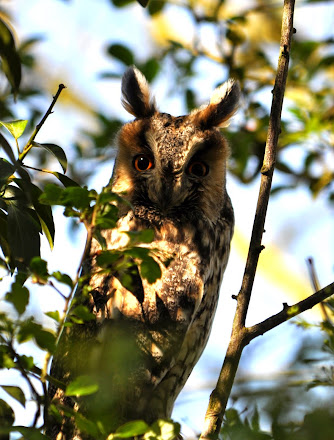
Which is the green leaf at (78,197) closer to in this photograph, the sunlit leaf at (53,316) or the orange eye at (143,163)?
the sunlit leaf at (53,316)

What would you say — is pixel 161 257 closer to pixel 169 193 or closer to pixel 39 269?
pixel 169 193

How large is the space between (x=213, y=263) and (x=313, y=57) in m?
2.14

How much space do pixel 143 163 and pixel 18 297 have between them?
1656mm

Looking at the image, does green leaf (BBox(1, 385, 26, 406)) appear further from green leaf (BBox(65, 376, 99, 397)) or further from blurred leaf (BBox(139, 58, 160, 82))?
blurred leaf (BBox(139, 58, 160, 82))

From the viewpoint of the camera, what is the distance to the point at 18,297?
56.1 inches

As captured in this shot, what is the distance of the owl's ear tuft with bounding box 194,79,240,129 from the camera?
3.35 m

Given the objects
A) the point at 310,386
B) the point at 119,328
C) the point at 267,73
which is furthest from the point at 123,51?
the point at 310,386

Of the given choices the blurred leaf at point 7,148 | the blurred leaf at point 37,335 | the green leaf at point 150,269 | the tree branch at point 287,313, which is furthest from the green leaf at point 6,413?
the tree branch at point 287,313

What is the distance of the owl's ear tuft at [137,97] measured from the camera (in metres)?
3.34

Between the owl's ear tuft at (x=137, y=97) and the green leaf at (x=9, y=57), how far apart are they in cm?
141

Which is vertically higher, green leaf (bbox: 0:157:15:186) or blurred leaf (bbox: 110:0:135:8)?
blurred leaf (bbox: 110:0:135:8)

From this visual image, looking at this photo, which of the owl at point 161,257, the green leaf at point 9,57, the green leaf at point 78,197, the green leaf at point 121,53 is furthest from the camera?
the green leaf at point 121,53

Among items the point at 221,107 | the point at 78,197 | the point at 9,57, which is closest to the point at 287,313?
the point at 78,197

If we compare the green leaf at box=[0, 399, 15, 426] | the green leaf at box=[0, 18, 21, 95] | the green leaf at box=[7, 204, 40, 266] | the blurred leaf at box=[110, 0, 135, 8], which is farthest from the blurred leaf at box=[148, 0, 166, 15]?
the green leaf at box=[0, 399, 15, 426]
